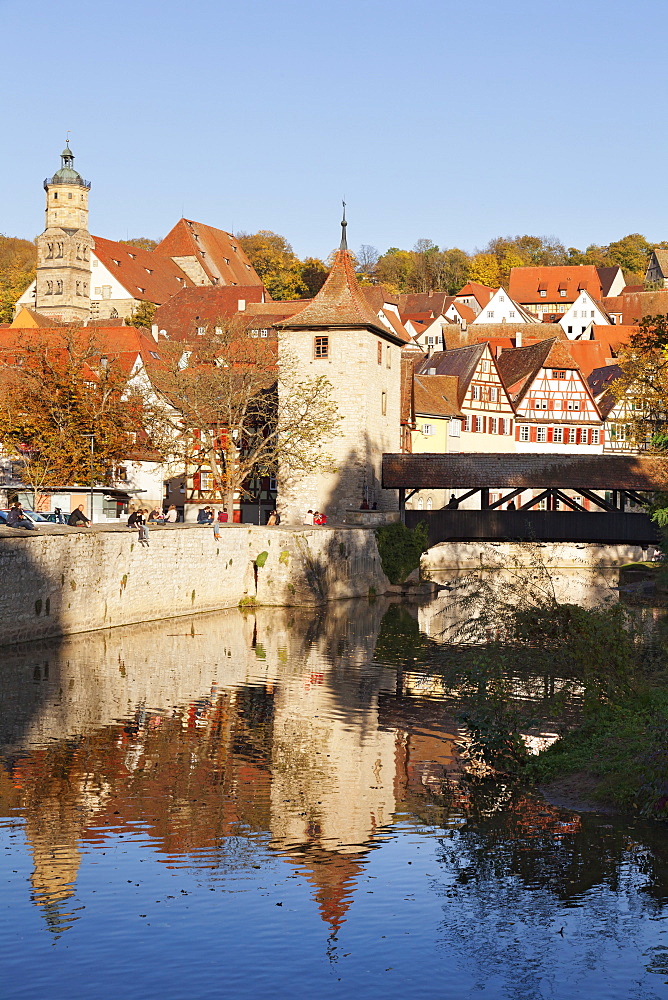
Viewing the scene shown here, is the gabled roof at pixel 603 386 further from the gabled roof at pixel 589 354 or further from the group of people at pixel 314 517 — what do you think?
the group of people at pixel 314 517

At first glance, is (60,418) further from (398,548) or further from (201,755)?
(201,755)

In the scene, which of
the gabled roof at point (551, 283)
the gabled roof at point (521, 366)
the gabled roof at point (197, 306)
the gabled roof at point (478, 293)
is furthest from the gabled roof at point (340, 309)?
the gabled roof at point (551, 283)

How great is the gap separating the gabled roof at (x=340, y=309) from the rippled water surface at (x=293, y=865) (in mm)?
21339

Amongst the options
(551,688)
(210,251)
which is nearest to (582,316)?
(210,251)

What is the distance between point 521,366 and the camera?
198 feet

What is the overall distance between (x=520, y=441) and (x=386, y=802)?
47.4 m

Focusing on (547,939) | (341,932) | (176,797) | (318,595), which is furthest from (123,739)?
(318,595)

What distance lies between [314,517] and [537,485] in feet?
21.7

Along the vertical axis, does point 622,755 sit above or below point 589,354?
below

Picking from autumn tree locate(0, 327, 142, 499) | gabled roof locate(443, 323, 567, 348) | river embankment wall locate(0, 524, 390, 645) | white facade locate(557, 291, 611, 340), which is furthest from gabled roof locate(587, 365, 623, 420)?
autumn tree locate(0, 327, 142, 499)

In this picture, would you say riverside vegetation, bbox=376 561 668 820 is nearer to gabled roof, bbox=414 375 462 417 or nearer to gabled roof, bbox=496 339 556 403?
gabled roof, bbox=414 375 462 417

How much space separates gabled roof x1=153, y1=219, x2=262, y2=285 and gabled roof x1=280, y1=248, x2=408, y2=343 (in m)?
48.0

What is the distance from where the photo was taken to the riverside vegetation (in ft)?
39.4

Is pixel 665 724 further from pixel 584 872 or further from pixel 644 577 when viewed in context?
pixel 644 577
